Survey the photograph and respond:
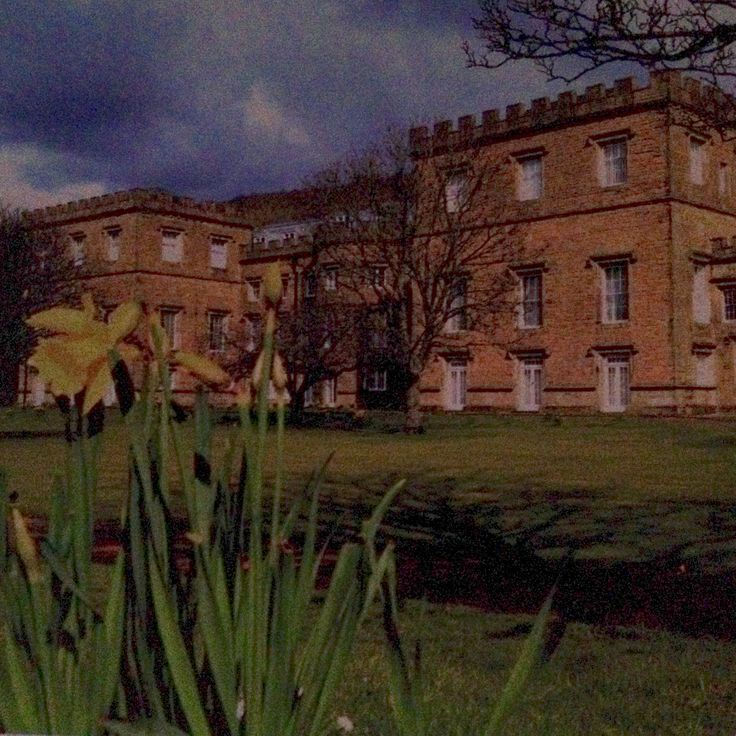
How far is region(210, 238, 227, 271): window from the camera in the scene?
5222 cm

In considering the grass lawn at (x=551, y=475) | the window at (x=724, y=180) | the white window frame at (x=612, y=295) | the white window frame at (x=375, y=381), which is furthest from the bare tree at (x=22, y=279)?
the window at (x=724, y=180)

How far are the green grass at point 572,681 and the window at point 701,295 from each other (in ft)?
102

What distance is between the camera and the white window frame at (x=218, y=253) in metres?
52.2

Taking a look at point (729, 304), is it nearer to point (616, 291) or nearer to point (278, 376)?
point (616, 291)

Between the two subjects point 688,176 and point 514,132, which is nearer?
point 688,176

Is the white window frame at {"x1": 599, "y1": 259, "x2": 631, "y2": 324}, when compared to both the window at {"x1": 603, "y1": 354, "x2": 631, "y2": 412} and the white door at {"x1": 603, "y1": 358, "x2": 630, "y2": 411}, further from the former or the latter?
the white door at {"x1": 603, "y1": 358, "x2": 630, "y2": 411}

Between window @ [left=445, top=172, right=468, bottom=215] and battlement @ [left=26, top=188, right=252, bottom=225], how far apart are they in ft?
62.7

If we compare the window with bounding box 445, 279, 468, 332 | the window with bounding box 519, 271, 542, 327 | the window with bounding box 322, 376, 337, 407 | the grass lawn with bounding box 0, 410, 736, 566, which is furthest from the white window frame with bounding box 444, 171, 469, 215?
the window with bounding box 322, 376, 337, 407

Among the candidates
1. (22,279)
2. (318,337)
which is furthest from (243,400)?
(318,337)

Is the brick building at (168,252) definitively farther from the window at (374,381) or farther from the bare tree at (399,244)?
the bare tree at (399,244)

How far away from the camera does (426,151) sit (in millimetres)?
35031

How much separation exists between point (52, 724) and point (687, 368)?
3347 cm

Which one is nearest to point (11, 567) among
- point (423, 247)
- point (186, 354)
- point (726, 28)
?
point (186, 354)

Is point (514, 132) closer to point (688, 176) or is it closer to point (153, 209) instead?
point (688, 176)
